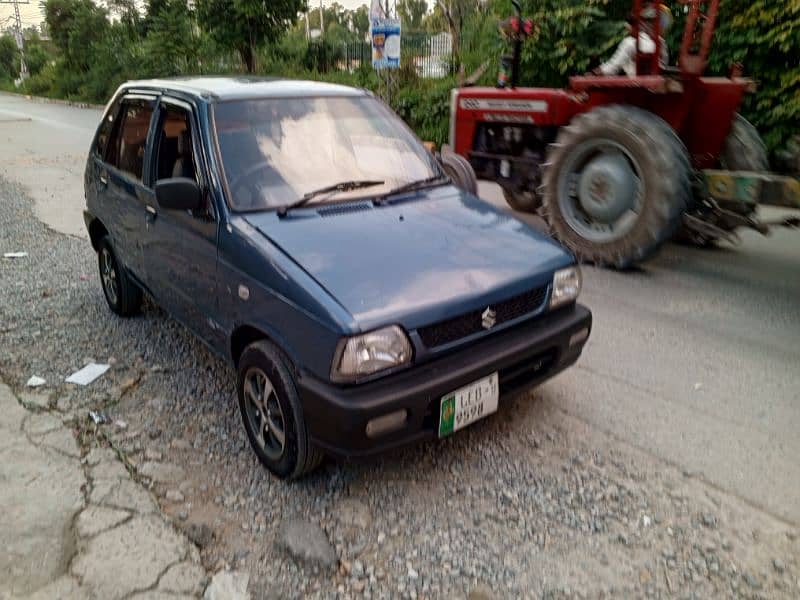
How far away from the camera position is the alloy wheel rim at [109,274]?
468 cm

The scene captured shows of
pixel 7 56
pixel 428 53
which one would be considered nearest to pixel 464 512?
pixel 428 53

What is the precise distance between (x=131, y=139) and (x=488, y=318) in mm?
2722

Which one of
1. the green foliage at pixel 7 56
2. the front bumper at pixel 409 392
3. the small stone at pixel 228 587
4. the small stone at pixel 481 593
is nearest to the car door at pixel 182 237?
the front bumper at pixel 409 392

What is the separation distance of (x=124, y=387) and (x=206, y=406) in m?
0.61

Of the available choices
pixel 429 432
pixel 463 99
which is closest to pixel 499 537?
pixel 429 432

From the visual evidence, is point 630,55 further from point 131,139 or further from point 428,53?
point 428,53

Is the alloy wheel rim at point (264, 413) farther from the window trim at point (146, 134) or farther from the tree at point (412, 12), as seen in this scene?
the tree at point (412, 12)

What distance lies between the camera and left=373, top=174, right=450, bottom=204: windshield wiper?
3.34m

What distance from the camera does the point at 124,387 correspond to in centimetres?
373

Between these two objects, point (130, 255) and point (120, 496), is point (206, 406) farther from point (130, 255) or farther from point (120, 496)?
point (130, 255)

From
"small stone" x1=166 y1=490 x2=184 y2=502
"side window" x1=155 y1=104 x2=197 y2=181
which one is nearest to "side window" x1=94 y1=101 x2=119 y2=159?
"side window" x1=155 y1=104 x2=197 y2=181

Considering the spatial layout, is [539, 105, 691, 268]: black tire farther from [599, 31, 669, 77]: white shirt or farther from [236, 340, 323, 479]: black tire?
[236, 340, 323, 479]: black tire

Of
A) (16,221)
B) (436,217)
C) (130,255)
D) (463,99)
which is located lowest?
(16,221)

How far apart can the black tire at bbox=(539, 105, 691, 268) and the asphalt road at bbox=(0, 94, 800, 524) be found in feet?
0.89
